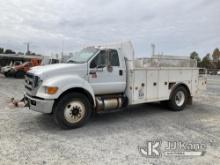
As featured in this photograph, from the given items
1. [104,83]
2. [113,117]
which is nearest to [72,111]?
[104,83]

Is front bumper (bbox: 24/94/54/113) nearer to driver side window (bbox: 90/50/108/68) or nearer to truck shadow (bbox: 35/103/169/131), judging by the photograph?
truck shadow (bbox: 35/103/169/131)

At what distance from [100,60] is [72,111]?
1.72 meters

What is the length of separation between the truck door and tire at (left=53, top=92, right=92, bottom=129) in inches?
24.3

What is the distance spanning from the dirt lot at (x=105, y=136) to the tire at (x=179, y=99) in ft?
0.95

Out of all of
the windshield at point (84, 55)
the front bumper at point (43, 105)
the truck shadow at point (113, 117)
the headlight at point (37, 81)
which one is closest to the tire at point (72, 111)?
the front bumper at point (43, 105)

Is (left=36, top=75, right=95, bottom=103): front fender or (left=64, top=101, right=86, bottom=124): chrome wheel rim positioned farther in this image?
(left=64, top=101, right=86, bottom=124): chrome wheel rim

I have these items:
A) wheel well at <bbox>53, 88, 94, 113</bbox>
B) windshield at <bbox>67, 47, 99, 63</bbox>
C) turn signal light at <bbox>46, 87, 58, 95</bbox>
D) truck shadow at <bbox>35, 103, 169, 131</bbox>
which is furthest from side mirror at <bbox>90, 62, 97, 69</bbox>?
truck shadow at <bbox>35, 103, 169, 131</bbox>

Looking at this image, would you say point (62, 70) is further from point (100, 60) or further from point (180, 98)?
point (180, 98)

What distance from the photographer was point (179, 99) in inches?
340

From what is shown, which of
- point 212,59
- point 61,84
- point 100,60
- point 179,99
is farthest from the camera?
point 212,59

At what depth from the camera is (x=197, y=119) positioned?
7.19 meters

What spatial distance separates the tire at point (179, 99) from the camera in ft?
27.2

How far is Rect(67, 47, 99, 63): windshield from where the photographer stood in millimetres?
6492

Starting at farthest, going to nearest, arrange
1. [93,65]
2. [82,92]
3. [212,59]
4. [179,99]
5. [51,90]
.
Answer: [212,59], [179,99], [93,65], [82,92], [51,90]
